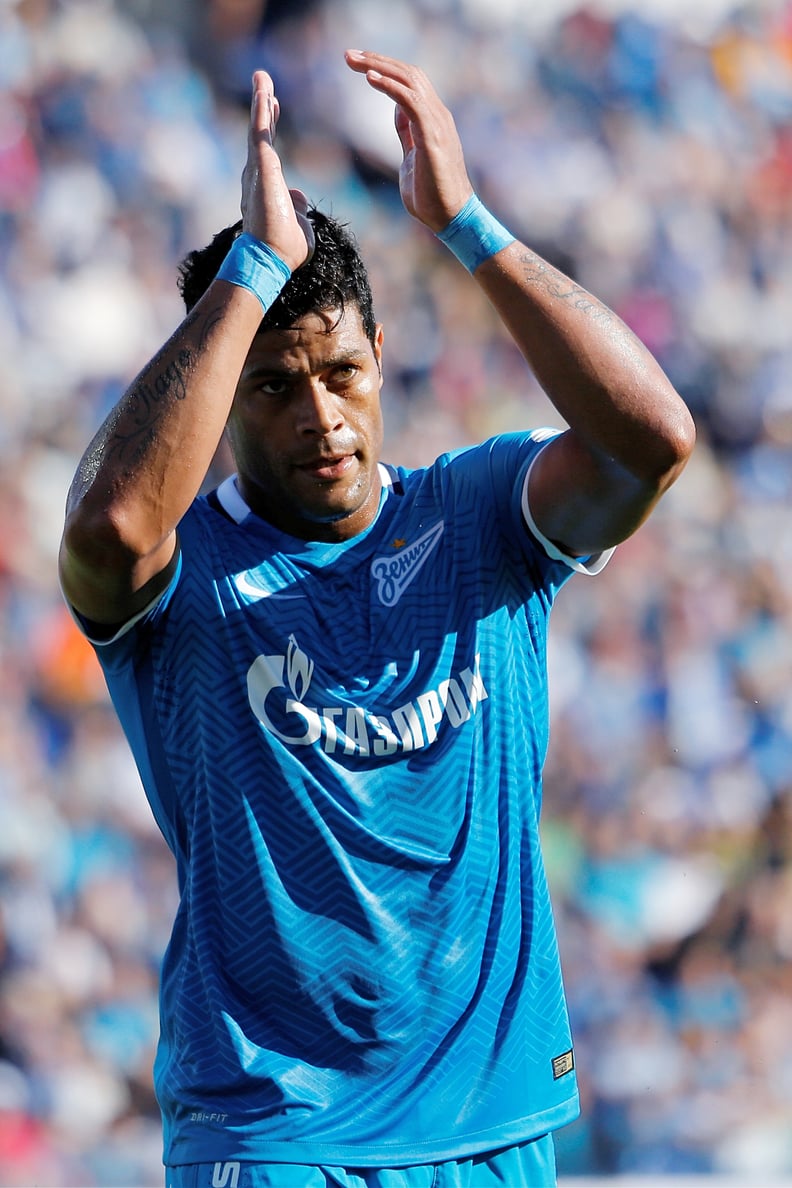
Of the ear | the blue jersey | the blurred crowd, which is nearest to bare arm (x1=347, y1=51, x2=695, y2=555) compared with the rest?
the blue jersey

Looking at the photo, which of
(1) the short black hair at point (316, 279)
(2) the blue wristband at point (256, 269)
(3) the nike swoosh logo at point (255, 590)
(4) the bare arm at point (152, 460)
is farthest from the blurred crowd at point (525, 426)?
(2) the blue wristband at point (256, 269)

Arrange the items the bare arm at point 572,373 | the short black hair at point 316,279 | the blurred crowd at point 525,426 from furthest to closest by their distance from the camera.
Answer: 1. the blurred crowd at point 525,426
2. the short black hair at point 316,279
3. the bare arm at point 572,373

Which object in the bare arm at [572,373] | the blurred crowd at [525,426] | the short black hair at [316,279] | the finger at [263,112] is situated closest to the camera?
the bare arm at [572,373]

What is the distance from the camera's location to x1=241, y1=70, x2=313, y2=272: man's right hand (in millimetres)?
2061

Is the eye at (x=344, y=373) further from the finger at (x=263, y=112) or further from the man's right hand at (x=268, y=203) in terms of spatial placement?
the finger at (x=263, y=112)

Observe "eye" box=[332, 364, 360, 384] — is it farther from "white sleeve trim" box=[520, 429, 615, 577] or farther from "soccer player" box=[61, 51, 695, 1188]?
"white sleeve trim" box=[520, 429, 615, 577]

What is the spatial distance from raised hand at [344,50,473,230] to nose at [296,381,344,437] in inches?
12.3

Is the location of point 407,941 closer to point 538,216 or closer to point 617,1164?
point 617,1164

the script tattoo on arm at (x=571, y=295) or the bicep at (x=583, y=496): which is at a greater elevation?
the script tattoo on arm at (x=571, y=295)

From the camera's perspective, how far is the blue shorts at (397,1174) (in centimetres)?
190

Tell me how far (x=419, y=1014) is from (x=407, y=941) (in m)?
0.10

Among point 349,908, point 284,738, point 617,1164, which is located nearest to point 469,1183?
point 349,908

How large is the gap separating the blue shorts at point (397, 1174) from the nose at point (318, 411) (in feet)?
3.56

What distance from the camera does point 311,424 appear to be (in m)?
2.18
